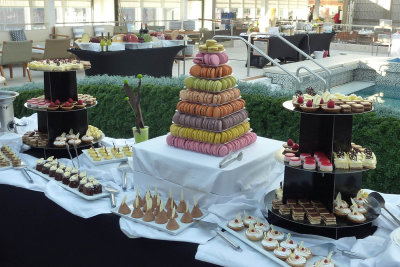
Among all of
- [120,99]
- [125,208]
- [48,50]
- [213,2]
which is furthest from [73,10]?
[125,208]

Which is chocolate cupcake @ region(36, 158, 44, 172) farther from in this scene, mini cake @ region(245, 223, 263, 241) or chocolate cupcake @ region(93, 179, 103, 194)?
mini cake @ region(245, 223, 263, 241)

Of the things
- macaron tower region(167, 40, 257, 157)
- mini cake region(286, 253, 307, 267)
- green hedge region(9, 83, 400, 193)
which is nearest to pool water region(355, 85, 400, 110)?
green hedge region(9, 83, 400, 193)

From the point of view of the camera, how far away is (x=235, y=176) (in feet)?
7.03

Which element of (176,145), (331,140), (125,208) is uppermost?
(331,140)

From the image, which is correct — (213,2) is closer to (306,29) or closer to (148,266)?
(306,29)

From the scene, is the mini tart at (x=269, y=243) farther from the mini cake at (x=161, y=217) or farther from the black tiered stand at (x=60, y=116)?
the black tiered stand at (x=60, y=116)

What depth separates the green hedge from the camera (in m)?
3.39

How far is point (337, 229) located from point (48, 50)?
28.1 ft

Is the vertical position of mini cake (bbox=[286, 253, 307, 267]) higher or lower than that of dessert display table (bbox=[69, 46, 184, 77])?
lower

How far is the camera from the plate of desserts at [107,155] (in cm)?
271

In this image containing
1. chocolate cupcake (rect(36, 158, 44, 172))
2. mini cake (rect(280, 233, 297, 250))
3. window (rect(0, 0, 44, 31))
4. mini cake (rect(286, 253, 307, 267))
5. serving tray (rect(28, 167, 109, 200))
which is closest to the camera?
mini cake (rect(286, 253, 307, 267))

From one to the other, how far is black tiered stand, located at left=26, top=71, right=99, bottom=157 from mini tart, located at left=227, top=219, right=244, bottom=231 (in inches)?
53.6

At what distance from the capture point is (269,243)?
1746 millimetres

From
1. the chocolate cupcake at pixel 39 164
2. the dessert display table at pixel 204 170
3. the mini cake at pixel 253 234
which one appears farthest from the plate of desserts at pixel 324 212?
the chocolate cupcake at pixel 39 164
